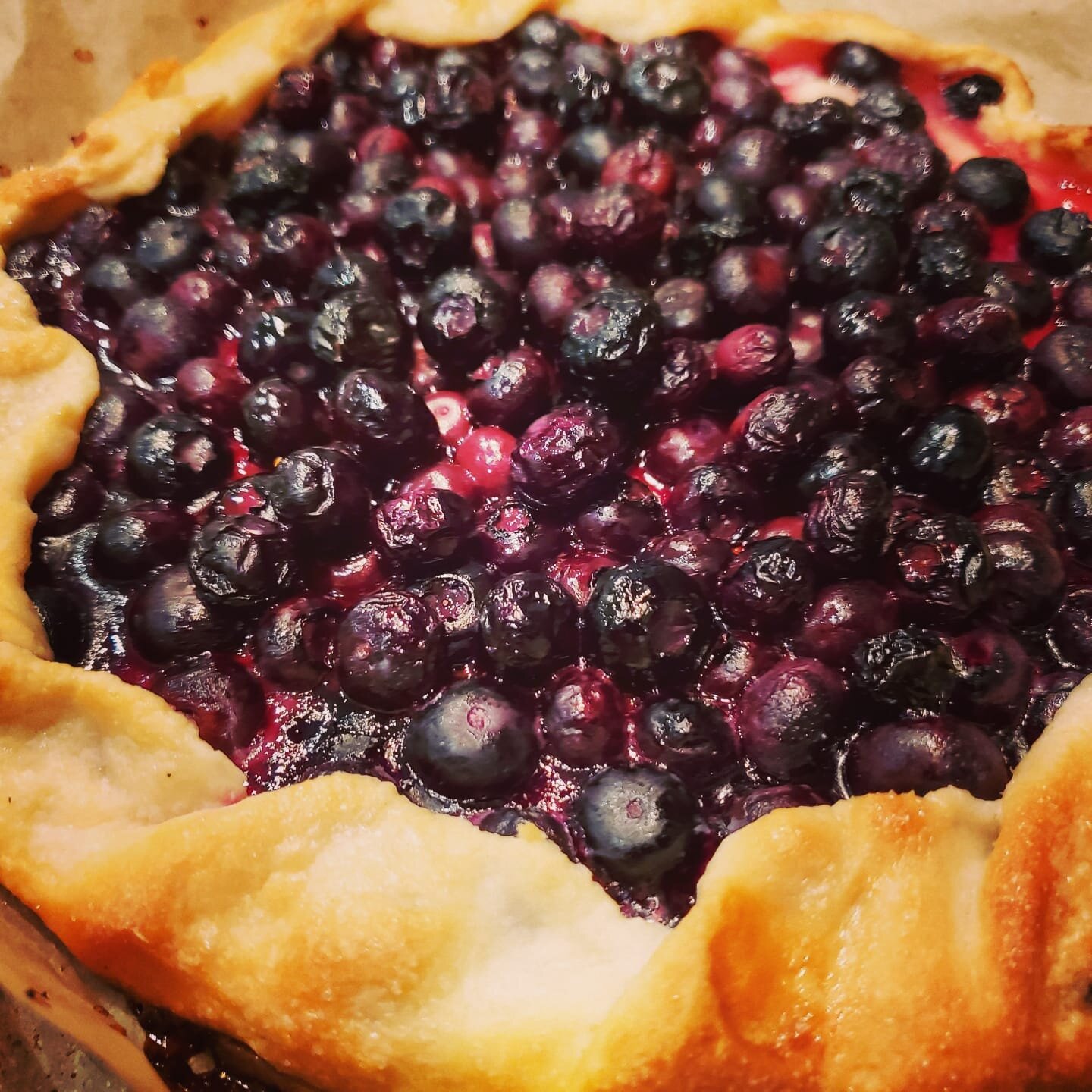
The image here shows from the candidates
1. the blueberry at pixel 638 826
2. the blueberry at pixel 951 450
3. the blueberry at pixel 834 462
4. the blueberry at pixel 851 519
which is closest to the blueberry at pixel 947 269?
the blueberry at pixel 951 450

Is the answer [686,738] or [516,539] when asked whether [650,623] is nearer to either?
[686,738]

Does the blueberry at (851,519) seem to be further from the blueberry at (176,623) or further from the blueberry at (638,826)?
the blueberry at (176,623)

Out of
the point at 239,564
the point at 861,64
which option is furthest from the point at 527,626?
the point at 861,64

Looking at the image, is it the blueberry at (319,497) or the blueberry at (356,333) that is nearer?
the blueberry at (319,497)

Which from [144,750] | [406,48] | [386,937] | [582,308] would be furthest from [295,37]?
[386,937]

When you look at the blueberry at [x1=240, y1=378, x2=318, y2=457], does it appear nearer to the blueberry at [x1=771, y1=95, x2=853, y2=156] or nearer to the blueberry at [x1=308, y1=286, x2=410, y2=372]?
the blueberry at [x1=308, y1=286, x2=410, y2=372]

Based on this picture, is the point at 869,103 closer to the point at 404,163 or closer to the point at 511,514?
the point at 404,163
